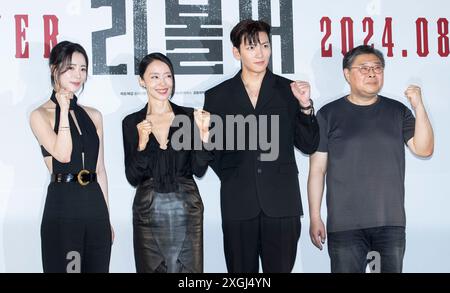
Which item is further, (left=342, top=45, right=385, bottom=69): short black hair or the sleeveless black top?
(left=342, top=45, right=385, bottom=69): short black hair

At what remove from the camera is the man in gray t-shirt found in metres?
3.74

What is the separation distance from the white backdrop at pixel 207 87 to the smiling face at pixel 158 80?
8 centimetres

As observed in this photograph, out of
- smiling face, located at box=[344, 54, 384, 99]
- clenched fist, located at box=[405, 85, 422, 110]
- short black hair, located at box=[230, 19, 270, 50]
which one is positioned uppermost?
short black hair, located at box=[230, 19, 270, 50]

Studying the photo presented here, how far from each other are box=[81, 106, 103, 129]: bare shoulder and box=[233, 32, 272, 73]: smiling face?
2.51 feet

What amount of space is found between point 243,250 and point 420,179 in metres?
1.02

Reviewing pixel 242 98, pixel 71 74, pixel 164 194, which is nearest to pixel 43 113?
pixel 71 74

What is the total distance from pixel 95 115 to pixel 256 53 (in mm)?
857

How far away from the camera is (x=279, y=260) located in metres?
3.69

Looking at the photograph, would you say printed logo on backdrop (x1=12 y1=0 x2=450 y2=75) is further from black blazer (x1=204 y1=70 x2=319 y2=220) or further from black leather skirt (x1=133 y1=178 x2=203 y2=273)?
black leather skirt (x1=133 y1=178 x2=203 y2=273)

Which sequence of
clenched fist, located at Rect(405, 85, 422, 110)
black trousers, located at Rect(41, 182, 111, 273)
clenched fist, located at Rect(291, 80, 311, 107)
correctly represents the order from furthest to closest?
clenched fist, located at Rect(405, 85, 422, 110) < clenched fist, located at Rect(291, 80, 311, 107) < black trousers, located at Rect(41, 182, 111, 273)

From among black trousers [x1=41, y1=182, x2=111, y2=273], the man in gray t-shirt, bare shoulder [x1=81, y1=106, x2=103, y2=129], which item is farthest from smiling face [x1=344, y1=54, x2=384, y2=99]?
black trousers [x1=41, y1=182, x2=111, y2=273]

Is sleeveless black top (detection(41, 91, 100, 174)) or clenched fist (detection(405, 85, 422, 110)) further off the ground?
clenched fist (detection(405, 85, 422, 110))

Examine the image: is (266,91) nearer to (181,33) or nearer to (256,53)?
(256,53)
